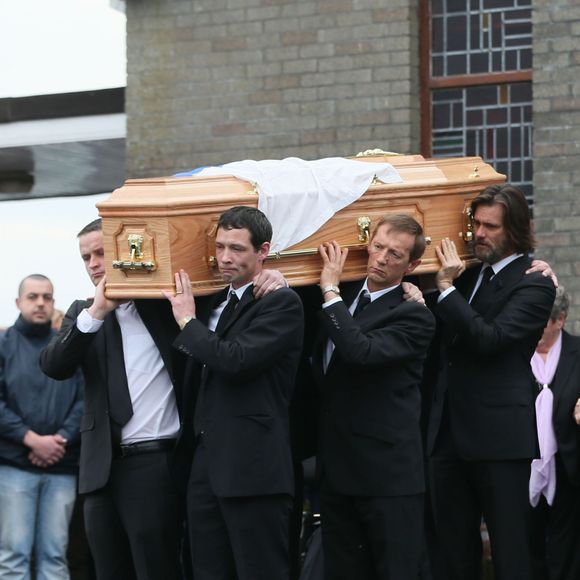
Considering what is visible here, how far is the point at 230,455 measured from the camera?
580 cm

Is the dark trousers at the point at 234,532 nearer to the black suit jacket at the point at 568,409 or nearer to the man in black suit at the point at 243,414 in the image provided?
the man in black suit at the point at 243,414

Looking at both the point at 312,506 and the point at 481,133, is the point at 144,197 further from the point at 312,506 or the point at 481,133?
the point at 481,133

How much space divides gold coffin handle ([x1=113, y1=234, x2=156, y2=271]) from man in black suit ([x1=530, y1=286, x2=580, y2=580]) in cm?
229

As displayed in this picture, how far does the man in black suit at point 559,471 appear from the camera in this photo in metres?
7.32

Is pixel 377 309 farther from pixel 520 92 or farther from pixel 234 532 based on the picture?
pixel 520 92

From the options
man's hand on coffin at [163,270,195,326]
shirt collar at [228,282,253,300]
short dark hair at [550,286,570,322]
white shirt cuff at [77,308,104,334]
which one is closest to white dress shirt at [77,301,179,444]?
white shirt cuff at [77,308,104,334]

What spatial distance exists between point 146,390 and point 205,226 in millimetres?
736

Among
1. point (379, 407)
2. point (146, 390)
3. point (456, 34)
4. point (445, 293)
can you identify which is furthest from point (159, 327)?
point (456, 34)

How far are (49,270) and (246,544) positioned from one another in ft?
17.9

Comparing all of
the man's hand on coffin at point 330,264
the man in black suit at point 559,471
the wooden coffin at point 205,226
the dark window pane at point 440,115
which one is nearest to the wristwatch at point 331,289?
the man's hand on coffin at point 330,264

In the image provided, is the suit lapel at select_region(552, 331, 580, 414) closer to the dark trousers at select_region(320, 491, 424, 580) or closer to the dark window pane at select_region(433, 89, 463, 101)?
the dark trousers at select_region(320, 491, 424, 580)

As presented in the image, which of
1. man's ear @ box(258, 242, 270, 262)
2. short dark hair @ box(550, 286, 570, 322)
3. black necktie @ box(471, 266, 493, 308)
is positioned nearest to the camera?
man's ear @ box(258, 242, 270, 262)

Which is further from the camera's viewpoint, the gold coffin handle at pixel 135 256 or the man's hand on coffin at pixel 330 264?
the man's hand on coffin at pixel 330 264

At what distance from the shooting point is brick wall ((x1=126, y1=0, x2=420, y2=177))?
9812 millimetres
